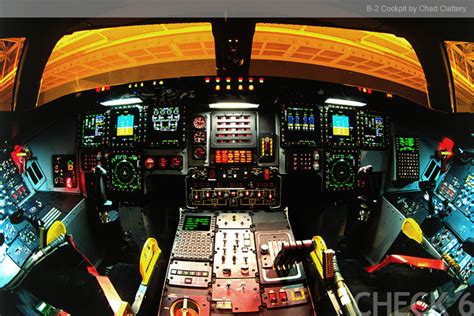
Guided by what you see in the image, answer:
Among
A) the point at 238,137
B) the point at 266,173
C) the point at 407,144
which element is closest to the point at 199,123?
the point at 238,137

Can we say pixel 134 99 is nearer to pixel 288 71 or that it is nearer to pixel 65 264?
pixel 65 264

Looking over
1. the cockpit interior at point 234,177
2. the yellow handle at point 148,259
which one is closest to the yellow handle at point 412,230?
the cockpit interior at point 234,177

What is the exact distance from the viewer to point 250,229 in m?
2.28

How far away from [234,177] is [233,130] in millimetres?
538

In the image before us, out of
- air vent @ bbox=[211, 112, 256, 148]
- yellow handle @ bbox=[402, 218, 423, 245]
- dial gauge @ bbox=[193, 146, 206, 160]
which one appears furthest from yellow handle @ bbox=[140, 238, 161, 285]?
yellow handle @ bbox=[402, 218, 423, 245]

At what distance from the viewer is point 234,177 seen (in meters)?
2.40

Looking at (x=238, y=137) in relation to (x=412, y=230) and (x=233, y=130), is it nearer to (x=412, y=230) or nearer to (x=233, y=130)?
(x=233, y=130)

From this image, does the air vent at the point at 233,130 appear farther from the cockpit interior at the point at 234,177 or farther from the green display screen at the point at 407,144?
the green display screen at the point at 407,144

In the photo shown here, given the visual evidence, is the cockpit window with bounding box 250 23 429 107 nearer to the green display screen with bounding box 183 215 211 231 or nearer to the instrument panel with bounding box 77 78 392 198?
the instrument panel with bounding box 77 78 392 198

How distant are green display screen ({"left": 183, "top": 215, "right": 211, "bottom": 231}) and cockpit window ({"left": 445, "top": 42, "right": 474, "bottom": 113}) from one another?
96.8 inches

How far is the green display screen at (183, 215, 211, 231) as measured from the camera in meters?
2.30

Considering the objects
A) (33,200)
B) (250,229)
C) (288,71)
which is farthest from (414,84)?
(33,200)

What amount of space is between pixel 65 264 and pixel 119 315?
2.59 ft

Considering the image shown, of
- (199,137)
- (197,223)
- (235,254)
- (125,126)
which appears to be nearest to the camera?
(235,254)
